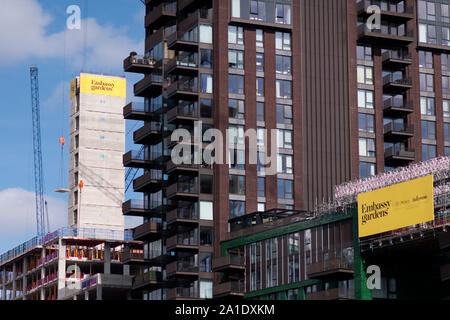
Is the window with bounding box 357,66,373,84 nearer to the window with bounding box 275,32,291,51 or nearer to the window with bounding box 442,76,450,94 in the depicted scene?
the window with bounding box 275,32,291,51

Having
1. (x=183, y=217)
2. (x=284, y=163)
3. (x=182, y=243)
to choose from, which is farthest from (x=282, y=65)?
(x=182, y=243)

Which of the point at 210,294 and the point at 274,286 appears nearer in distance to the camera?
the point at 274,286

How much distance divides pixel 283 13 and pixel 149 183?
30.7 metres

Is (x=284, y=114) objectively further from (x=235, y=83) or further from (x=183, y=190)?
(x=183, y=190)

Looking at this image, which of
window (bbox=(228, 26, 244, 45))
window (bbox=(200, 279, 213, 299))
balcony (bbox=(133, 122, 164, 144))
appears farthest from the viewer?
balcony (bbox=(133, 122, 164, 144))

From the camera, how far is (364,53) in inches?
5463

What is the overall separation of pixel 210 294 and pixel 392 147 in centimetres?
3525

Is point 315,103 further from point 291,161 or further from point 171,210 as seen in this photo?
point 171,210

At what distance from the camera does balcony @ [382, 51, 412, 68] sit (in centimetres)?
13750

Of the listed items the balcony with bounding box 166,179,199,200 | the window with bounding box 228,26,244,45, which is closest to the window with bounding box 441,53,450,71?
the window with bounding box 228,26,244,45

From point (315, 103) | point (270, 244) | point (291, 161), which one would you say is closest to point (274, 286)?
point (270, 244)

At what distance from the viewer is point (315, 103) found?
13312 cm

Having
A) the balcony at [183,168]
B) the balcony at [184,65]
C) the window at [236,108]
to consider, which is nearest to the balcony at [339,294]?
the balcony at [183,168]

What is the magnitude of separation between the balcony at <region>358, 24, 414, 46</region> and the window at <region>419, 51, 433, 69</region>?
375 centimetres
